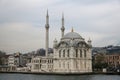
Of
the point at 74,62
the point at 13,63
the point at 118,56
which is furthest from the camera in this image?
the point at 13,63

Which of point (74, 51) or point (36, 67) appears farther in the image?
point (36, 67)

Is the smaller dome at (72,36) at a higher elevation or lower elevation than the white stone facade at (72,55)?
higher

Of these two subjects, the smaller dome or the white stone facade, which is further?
the smaller dome

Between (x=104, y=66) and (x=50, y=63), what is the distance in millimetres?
13158

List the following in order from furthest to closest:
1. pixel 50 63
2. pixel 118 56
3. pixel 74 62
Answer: pixel 118 56 < pixel 50 63 < pixel 74 62

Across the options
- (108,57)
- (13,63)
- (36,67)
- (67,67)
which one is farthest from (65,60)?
(13,63)

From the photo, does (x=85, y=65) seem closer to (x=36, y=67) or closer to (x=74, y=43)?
(x=74, y=43)

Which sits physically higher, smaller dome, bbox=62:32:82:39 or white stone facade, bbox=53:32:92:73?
smaller dome, bbox=62:32:82:39

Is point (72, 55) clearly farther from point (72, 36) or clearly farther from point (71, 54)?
point (72, 36)

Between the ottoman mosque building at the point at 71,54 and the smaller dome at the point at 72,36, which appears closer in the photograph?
the ottoman mosque building at the point at 71,54

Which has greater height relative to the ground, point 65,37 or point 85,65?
point 65,37

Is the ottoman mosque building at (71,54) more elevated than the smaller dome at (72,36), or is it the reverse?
the smaller dome at (72,36)

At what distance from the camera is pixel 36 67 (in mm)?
87250

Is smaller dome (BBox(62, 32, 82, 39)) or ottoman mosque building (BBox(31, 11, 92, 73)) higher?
smaller dome (BBox(62, 32, 82, 39))
